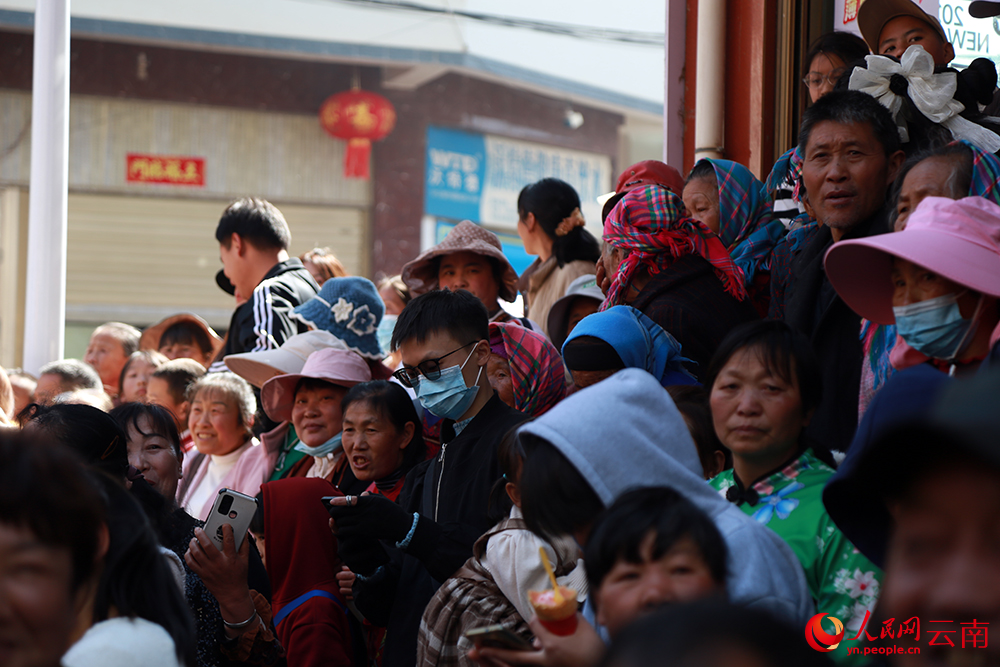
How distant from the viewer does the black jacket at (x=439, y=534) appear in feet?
8.64

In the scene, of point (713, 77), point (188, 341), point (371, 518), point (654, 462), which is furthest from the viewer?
point (188, 341)

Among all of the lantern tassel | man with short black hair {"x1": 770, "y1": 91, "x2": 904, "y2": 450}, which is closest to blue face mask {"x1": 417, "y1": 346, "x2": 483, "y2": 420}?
man with short black hair {"x1": 770, "y1": 91, "x2": 904, "y2": 450}

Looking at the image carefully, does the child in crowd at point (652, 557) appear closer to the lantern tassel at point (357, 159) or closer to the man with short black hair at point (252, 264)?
the man with short black hair at point (252, 264)

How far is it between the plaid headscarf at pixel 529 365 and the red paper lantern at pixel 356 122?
10076 millimetres

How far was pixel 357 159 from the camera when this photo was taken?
13.2m

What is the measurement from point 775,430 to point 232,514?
1.49 metres

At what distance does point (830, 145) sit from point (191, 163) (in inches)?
435

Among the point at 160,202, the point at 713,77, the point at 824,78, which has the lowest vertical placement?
the point at 824,78

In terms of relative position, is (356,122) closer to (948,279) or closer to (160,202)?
(160,202)

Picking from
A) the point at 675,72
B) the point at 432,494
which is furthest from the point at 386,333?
the point at 432,494

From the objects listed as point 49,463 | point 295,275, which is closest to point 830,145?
point 49,463

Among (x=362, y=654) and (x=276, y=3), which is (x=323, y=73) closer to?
(x=276, y=3)

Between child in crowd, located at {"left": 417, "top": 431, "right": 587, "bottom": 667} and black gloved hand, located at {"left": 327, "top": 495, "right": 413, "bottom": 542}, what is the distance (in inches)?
7.8

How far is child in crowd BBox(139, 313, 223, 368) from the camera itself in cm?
634
